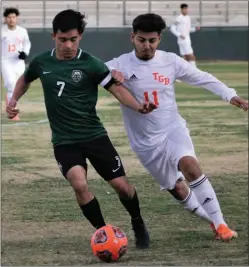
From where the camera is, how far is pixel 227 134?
17.0m

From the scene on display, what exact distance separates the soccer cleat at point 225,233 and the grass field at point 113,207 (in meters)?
0.07

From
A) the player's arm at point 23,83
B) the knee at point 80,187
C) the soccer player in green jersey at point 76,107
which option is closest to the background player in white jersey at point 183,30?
the player's arm at point 23,83

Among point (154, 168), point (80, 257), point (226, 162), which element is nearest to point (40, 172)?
point (226, 162)

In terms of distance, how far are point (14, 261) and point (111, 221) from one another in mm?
1943

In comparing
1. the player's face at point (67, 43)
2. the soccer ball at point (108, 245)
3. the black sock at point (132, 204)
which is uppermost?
the player's face at point (67, 43)

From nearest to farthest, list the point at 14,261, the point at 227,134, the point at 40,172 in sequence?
the point at 14,261 → the point at 40,172 → the point at 227,134

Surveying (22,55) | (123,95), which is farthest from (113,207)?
(22,55)

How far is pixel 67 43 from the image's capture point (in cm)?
802

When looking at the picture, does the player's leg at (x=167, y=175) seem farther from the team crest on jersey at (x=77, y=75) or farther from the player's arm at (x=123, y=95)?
the team crest on jersey at (x=77, y=75)

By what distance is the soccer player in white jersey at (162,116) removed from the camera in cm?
868

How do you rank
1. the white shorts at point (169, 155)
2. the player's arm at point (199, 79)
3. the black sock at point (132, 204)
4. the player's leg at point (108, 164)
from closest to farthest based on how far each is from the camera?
the player's leg at point (108, 164) → the black sock at point (132, 204) → the white shorts at point (169, 155) → the player's arm at point (199, 79)

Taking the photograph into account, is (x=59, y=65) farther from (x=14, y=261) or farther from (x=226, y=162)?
(x=226, y=162)

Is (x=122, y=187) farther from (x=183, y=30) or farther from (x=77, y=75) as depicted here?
(x=183, y=30)

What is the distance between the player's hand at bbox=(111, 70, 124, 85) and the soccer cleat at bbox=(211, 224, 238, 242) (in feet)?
5.26
